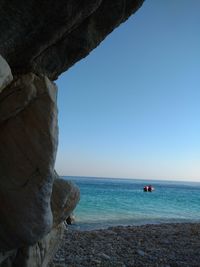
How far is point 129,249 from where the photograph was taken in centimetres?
1298

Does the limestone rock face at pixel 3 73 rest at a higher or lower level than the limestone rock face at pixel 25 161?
higher

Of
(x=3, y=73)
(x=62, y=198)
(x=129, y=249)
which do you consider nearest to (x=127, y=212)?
(x=129, y=249)

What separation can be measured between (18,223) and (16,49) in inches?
121

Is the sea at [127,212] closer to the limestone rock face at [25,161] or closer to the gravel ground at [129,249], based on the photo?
the gravel ground at [129,249]

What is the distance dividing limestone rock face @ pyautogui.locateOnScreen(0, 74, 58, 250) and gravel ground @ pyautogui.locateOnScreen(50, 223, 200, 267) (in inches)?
155

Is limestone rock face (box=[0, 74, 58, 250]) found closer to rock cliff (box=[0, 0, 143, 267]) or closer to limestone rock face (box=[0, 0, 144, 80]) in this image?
rock cliff (box=[0, 0, 143, 267])

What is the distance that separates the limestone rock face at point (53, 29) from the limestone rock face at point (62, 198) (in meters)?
2.35

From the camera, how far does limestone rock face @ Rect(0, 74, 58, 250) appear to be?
607 cm

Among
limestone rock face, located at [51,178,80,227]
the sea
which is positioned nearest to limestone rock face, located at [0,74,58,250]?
limestone rock face, located at [51,178,80,227]

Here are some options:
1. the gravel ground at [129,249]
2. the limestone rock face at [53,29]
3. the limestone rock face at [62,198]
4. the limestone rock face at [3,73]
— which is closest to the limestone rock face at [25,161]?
the limestone rock face at [3,73]

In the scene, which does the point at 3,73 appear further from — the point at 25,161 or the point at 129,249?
the point at 129,249

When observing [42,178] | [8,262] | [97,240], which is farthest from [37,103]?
[97,240]

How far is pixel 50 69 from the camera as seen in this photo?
8.36 m

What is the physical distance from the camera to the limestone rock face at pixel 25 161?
607 centimetres
